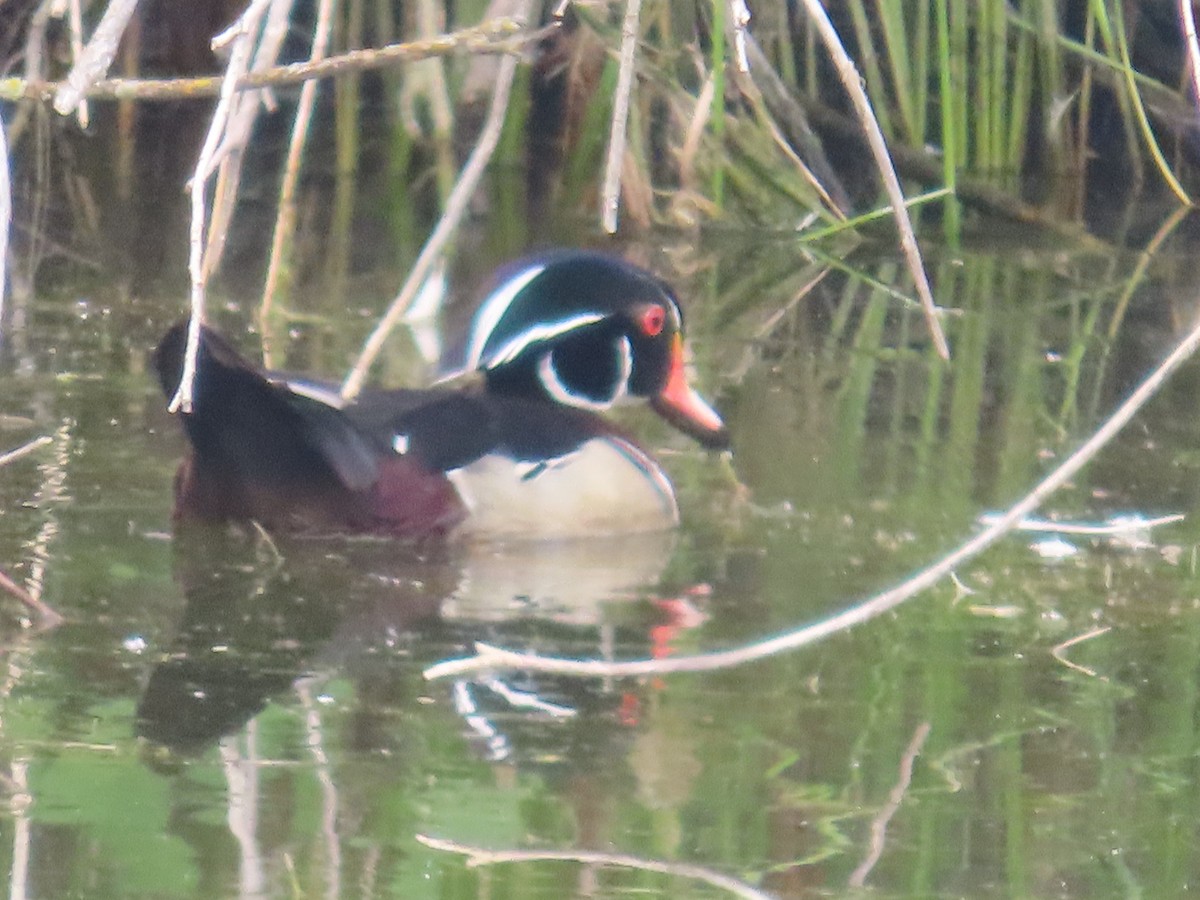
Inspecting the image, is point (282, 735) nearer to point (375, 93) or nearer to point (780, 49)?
point (780, 49)

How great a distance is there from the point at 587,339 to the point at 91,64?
2679 millimetres

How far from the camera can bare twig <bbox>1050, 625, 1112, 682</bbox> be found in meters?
3.98

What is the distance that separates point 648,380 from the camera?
544cm

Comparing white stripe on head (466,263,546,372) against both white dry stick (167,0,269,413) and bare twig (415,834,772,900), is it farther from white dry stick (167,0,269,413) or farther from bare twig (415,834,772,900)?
bare twig (415,834,772,900)

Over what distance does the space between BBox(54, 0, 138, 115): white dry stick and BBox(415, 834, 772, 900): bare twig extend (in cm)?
106

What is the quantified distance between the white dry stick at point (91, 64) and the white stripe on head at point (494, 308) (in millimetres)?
2243

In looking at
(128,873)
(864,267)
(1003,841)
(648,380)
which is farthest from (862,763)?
(864,267)

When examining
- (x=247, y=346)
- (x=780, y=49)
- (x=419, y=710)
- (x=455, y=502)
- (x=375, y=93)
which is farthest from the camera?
(x=375, y=93)

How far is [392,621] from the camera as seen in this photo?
13.8ft

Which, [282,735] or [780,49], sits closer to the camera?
[282,735]

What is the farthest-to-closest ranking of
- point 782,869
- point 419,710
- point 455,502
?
point 455,502 < point 419,710 < point 782,869

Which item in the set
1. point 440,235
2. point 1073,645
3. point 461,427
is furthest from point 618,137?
point 461,427

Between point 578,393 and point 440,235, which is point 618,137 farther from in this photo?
point 578,393

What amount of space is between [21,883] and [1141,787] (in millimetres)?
1606
